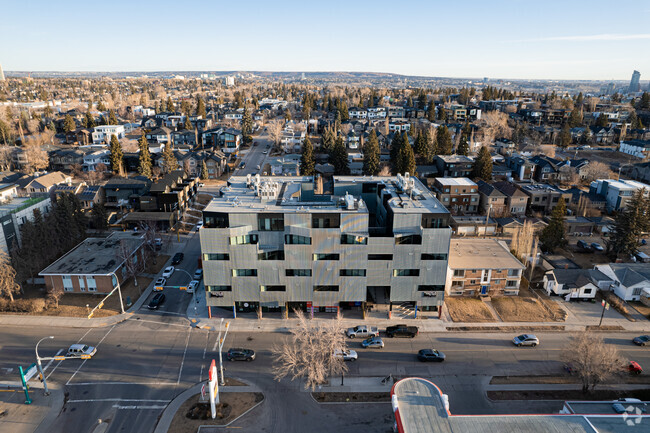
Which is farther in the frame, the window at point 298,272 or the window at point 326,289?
the window at point 326,289

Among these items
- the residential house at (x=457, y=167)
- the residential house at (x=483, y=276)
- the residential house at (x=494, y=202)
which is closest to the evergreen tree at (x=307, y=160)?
the residential house at (x=457, y=167)

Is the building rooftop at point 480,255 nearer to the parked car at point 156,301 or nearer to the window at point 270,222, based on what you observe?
the window at point 270,222

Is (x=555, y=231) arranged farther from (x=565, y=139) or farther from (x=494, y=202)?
(x=565, y=139)

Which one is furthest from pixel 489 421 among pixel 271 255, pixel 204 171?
pixel 204 171

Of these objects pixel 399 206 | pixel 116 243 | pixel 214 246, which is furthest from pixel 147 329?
pixel 399 206

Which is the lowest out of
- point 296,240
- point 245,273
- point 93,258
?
point 93,258

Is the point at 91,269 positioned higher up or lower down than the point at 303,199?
lower down
